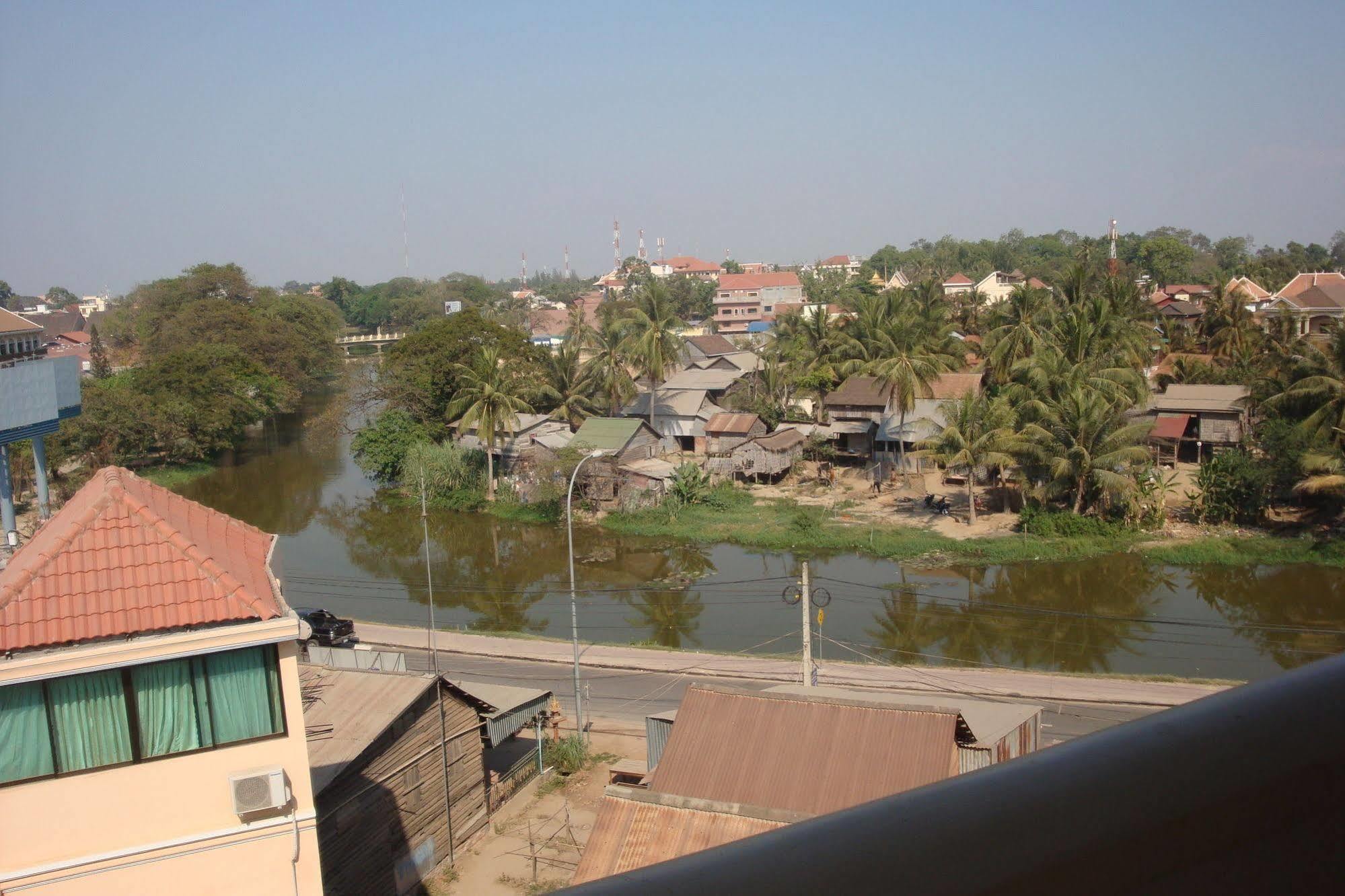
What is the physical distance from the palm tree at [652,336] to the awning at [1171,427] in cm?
1185

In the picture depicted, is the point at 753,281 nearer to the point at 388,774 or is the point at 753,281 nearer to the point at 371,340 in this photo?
the point at 371,340

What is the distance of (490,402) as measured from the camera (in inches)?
963

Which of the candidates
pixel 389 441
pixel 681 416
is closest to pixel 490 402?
pixel 389 441

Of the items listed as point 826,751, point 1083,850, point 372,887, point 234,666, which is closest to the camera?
point 1083,850

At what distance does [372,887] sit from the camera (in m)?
8.70

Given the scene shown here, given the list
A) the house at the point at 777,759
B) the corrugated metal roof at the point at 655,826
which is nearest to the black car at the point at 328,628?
the house at the point at 777,759

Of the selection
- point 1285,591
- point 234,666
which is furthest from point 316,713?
point 1285,591

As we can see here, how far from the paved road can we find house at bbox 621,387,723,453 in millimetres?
13454

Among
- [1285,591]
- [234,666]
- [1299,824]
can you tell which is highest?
[1299,824]

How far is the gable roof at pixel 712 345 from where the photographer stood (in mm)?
40969

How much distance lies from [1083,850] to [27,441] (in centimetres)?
3059

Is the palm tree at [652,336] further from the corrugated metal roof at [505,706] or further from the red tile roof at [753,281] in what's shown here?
the red tile roof at [753,281]

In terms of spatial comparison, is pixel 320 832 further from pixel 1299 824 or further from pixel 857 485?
pixel 857 485

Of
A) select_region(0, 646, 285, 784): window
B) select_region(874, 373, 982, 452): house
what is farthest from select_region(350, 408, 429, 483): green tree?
select_region(0, 646, 285, 784): window
